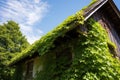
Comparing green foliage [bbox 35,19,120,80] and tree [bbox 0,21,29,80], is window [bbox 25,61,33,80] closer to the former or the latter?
green foliage [bbox 35,19,120,80]

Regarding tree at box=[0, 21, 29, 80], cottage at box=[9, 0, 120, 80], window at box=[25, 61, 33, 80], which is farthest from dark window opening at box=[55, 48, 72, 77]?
tree at box=[0, 21, 29, 80]

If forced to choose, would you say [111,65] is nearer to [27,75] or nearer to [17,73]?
[27,75]

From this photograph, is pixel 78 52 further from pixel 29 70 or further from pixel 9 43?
pixel 9 43

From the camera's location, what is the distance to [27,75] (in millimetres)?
13711

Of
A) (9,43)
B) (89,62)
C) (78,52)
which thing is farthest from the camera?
(9,43)

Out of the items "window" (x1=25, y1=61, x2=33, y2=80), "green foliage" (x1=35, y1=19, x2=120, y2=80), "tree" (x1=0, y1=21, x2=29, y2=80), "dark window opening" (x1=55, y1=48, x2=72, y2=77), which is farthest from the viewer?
"tree" (x1=0, y1=21, x2=29, y2=80)

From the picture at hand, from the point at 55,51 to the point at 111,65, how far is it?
315 cm

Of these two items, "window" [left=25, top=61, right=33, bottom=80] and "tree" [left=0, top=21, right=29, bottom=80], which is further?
"tree" [left=0, top=21, right=29, bottom=80]

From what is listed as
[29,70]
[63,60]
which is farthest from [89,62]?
[29,70]

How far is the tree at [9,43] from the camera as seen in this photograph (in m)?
24.1

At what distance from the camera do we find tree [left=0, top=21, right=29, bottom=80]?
2412 cm

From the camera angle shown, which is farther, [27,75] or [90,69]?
[27,75]

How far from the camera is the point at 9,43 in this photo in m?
28.0

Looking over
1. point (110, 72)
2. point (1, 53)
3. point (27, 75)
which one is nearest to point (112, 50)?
point (110, 72)
